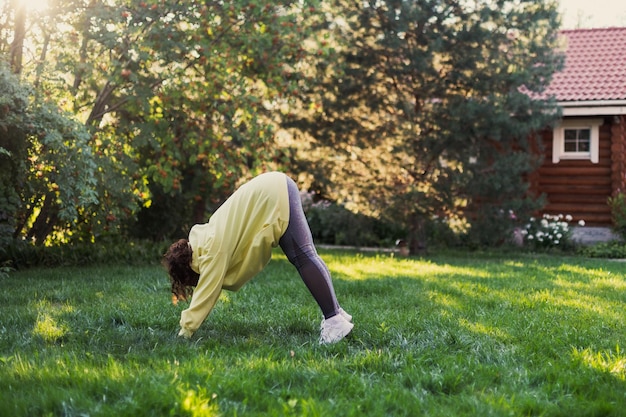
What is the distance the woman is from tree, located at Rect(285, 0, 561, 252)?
27.7 ft

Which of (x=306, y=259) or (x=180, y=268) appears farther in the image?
(x=180, y=268)

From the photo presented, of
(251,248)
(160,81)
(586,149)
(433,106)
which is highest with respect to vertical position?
(160,81)

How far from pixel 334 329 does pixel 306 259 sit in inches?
20.3

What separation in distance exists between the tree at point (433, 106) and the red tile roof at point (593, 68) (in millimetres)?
3057

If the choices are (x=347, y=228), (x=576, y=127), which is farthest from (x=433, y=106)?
(x=576, y=127)

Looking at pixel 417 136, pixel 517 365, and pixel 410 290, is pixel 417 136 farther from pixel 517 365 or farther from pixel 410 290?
pixel 517 365

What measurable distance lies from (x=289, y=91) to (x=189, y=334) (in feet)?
24.3

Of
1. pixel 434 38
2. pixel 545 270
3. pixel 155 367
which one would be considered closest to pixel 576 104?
pixel 434 38

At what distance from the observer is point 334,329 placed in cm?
493

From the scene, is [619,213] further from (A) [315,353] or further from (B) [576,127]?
(A) [315,353]

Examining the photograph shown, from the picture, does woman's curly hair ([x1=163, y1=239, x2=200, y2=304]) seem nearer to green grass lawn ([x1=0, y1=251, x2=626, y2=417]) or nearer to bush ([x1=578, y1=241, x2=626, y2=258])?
green grass lawn ([x1=0, y1=251, x2=626, y2=417])

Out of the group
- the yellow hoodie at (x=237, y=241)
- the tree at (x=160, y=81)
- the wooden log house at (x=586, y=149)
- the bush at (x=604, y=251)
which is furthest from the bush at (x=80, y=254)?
the wooden log house at (x=586, y=149)

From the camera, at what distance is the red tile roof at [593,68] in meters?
16.7

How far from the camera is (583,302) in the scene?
702cm
